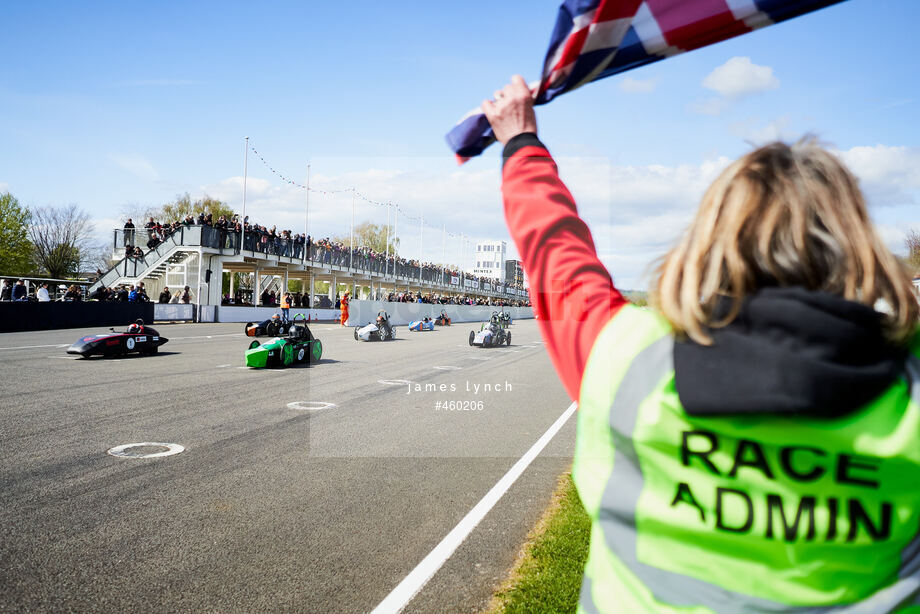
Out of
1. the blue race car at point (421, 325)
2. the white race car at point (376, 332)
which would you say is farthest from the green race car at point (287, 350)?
the blue race car at point (421, 325)

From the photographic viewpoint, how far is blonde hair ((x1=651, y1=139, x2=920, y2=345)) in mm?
1023

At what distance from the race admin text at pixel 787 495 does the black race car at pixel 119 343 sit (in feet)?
49.1

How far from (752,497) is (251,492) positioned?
487 cm

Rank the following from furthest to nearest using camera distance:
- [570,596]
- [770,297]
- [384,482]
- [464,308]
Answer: [464,308] < [384,482] < [570,596] < [770,297]

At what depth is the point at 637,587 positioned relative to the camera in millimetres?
1178

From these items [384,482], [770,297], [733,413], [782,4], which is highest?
[782,4]

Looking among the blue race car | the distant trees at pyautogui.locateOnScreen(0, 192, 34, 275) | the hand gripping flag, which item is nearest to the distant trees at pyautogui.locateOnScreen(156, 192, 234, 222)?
the distant trees at pyautogui.locateOnScreen(0, 192, 34, 275)

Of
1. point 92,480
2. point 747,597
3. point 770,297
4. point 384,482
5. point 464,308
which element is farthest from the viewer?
point 464,308

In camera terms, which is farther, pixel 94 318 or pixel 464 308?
pixel 464 308

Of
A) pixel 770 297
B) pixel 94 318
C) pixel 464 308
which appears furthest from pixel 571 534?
pixel 464 308

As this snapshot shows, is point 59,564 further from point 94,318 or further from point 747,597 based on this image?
point 94,318

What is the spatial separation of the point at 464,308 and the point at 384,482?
4528 centimetres

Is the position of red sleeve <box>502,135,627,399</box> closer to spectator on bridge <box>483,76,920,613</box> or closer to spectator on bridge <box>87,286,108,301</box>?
spectator on bridge <box>483,76,920,613</box>

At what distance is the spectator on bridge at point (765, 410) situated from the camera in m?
0.96
